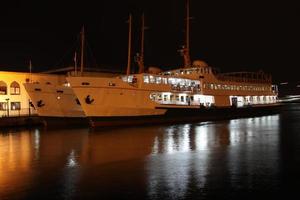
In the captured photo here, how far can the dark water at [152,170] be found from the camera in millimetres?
11172

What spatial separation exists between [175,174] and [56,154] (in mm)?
8437

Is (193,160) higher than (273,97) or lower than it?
lower

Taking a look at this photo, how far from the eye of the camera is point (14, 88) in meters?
46.0

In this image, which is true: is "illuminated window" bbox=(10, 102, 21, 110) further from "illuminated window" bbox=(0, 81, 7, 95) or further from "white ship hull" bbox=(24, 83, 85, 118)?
"white ship hull" bbox=(24, 83, 85, 118)

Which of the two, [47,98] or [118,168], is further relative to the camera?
[47,98]

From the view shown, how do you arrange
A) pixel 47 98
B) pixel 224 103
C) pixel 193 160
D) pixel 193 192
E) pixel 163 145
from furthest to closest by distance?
1. pixel 224 103
2. pixel 47 98
3. pixel 163 145
4. pixel 193 160
5. pixel 193 192

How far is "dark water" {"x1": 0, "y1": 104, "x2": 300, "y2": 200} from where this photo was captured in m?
11.2

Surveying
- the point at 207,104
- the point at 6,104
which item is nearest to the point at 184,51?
the point at 207,104

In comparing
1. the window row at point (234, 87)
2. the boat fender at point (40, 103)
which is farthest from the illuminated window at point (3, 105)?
the window row at point (234, 87)

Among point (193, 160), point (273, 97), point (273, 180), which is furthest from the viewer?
point (273, 97)

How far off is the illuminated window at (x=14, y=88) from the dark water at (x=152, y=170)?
80.7ft

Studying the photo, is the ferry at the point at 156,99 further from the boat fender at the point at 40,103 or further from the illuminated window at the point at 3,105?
the illuminated window at the point at 3,105

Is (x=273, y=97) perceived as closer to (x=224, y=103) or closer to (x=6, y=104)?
(x=224, y=103)

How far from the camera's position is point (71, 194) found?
1112 cm
